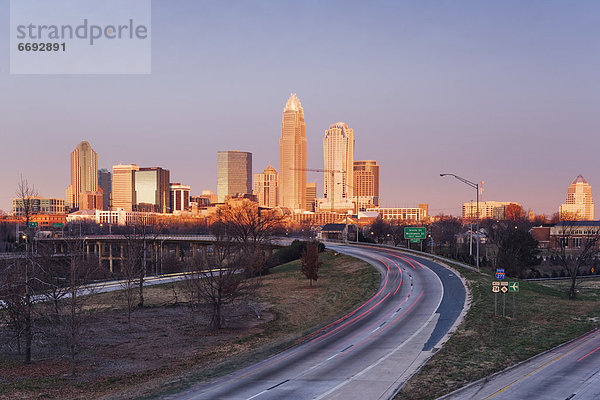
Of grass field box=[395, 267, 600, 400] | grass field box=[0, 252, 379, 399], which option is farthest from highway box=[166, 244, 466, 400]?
grass field box=[0, 252, 379, 399]

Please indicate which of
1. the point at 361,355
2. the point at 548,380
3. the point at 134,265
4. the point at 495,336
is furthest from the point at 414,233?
the point at 548,380

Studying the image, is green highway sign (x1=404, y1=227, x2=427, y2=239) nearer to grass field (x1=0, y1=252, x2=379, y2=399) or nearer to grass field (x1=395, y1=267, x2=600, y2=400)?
grass field (x1=0, y1=252, x2=379, y2=399)

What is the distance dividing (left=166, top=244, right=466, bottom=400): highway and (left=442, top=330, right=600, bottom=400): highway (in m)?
3.68

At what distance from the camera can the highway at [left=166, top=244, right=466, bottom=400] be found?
2288 centimetres

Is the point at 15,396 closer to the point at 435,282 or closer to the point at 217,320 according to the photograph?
the point at 217,320

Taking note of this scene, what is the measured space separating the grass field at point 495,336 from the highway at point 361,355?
1.03 m

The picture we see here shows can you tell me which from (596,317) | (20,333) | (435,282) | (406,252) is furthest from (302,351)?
(406,252)

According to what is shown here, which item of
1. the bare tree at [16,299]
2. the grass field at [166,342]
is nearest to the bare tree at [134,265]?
the grass field at [166,342]

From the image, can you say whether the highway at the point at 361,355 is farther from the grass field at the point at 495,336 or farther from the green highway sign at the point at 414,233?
the green highway sign at the point at 414,233

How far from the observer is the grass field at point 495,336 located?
944 inches

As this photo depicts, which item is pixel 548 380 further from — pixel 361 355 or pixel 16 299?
pixel 16 299

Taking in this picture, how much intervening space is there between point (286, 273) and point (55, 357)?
4345 centimetres

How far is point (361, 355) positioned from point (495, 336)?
929 cm

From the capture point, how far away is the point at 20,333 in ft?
100
